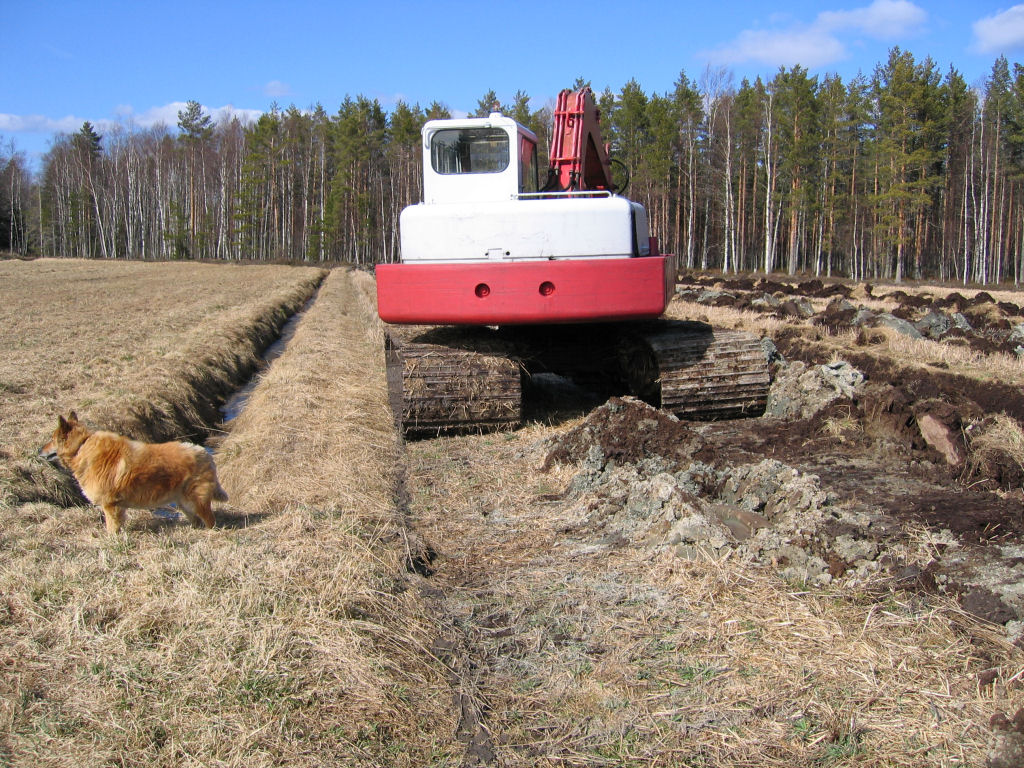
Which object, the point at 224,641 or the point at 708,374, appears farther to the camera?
the point at 708,374

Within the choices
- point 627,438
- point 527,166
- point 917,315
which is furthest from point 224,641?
point 917,315

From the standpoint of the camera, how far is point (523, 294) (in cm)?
681

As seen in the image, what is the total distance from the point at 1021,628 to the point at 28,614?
4119 mm

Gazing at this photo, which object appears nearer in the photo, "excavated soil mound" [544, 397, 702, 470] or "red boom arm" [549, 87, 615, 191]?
"excavated soil mound" [544, 397, 702, 470]

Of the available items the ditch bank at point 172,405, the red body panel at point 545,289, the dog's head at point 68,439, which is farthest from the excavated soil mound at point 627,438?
the ditch bank at point 172,405

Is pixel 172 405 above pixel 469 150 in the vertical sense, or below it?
below

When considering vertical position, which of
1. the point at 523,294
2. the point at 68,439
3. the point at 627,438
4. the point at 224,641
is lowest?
Answer: the point at 224,641

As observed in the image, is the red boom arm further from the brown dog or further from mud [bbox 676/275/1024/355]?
mud [bbox 676/275/1024/355]

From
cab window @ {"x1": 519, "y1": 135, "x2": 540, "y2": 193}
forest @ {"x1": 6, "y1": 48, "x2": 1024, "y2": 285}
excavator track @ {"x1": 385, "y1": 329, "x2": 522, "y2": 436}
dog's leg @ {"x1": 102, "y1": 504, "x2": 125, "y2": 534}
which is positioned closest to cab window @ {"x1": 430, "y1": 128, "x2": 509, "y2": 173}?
cab window @ {"x1": 519, "y1": 135, "x2": 540, "y2": 193}

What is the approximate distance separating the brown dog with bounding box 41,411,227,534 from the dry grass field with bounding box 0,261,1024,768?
196 millimetres

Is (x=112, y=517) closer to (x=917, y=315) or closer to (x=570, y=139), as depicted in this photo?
(x=570, y=139)

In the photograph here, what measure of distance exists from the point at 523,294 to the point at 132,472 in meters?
3.37

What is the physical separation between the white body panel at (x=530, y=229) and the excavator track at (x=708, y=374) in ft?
3.91

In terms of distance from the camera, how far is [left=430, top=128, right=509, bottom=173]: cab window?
7609 mm
